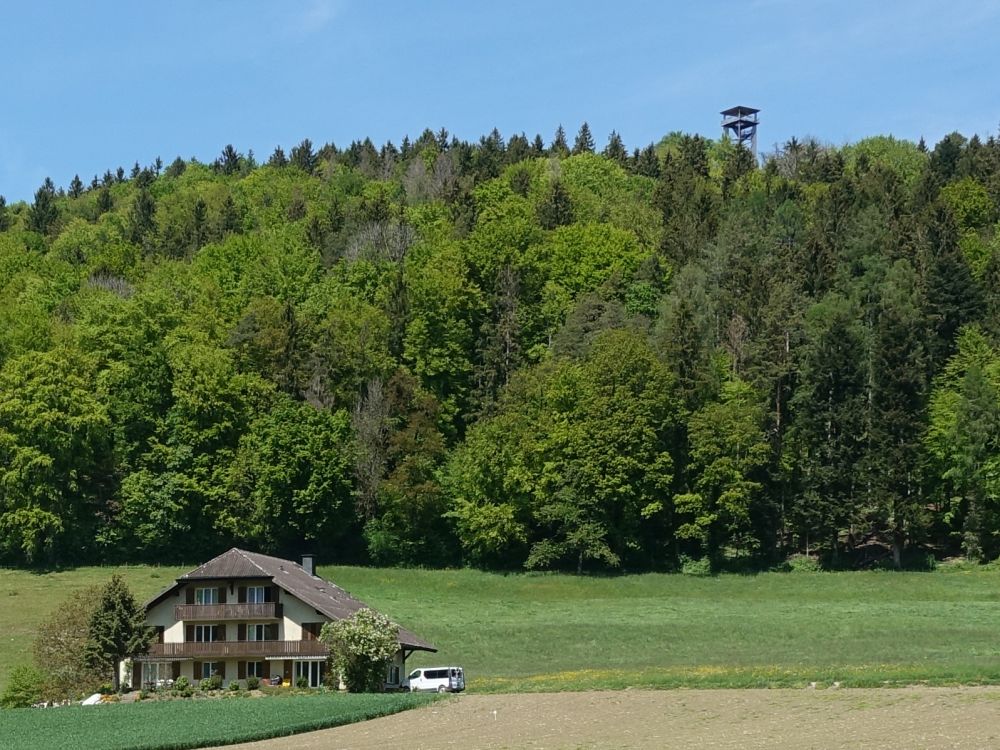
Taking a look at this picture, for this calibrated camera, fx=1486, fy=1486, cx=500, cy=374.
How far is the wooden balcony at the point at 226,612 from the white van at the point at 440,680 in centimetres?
1165

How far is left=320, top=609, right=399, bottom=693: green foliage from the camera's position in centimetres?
6519

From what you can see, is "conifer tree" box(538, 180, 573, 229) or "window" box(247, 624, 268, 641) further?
"conifer tree" box(538, 180, 573, 229)

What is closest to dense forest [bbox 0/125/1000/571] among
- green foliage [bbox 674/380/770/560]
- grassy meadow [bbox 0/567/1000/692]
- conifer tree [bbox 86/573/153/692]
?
green foliage [bbox 674/380/770/560]

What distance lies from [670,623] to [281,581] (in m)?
21.3

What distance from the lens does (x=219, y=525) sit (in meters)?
103

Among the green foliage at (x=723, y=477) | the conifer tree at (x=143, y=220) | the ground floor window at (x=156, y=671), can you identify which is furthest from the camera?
the conifer tree at (x=143, y=220)

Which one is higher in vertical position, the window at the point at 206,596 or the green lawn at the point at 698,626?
the window at the point at 206,596

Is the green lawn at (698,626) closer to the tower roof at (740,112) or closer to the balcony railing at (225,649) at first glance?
the balcony railing at (225,649)

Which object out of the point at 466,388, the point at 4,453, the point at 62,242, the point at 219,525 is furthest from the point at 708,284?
the point at 62,242

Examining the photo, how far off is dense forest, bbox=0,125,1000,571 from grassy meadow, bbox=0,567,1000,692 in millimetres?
5193

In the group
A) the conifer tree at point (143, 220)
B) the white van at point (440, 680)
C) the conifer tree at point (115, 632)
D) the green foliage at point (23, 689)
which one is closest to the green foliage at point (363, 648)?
the white van at point (440, 680)

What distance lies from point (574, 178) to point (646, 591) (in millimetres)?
100533

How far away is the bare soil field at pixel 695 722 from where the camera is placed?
134 feet

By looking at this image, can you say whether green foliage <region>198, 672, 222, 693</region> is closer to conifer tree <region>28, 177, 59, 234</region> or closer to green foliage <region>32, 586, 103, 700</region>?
green foliage <region>32, 586, 103, 700</region>
